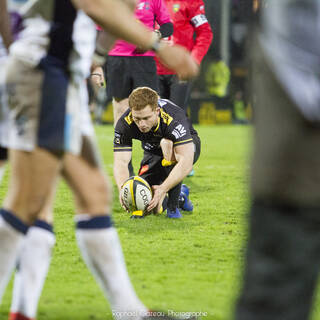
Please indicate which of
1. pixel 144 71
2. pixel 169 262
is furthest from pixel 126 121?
pixel 169 262

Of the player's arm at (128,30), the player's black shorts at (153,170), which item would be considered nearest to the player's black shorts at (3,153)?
the player's arm at (128,30)

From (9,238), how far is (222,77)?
2279cm

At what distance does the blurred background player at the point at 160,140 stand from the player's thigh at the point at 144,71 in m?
1.31

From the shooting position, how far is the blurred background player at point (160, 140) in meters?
5.67

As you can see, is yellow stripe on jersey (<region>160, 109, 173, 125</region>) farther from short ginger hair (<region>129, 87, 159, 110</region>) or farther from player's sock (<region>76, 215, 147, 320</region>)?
player's sock (<region>76, 215, 147, 320</region>)

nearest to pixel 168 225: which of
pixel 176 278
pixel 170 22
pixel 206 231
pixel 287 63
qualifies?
pixel 206 231

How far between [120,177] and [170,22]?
1865 mm

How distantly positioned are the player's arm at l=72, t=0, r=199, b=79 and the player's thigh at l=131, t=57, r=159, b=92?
15.8ft

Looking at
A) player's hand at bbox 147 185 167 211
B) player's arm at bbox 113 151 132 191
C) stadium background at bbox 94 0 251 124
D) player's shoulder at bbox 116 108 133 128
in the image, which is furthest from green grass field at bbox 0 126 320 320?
stadium background at bbox 94 0 251 124

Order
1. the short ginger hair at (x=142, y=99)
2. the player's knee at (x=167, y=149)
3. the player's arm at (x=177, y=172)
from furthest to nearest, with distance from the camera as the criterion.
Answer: the player's knee at (x=167, y=149) → the player's arm at (x=177, y=172) → the short ginger hair at (x=142, y=99)

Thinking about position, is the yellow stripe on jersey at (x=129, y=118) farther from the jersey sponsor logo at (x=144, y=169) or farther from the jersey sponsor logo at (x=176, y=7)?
the jersey sponsor logo at (x=176, y=7)

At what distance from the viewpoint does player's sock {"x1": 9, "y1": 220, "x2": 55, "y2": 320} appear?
9.27ft

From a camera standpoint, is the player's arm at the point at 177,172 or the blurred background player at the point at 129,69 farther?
the blurred background player at the point at 129,69

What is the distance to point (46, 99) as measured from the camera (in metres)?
2.55
